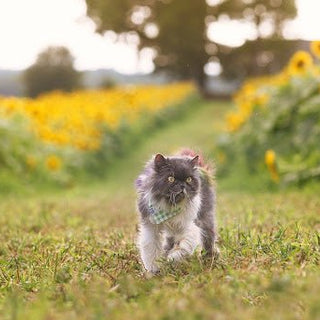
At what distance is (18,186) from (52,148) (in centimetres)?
198

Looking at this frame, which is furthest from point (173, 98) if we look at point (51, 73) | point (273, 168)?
point (273, 168)

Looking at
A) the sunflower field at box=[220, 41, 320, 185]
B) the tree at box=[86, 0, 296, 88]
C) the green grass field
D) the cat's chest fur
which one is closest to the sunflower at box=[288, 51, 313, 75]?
the sunflower field at box=[220, 41, 320, 185]

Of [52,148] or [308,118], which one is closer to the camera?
[308,118]

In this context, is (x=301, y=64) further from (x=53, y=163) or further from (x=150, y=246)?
(x=150, y=246)

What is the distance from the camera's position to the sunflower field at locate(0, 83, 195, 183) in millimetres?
11859

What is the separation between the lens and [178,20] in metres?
37.3

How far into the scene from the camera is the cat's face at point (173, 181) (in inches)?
158

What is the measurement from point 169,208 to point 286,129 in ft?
23.7

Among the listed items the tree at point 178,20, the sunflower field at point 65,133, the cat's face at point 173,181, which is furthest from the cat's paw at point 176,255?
the tree at point 178,20

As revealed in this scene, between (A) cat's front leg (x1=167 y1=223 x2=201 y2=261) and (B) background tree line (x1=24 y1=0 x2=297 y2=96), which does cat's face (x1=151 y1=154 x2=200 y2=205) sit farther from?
(B) background tree line (x1=24 y1=0 x2=297 y2=96)

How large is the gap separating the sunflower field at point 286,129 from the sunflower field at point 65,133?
307cm

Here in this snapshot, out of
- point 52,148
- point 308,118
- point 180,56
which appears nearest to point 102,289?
point 308,118

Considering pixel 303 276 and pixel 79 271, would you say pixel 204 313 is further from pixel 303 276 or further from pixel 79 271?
pixel 79 271

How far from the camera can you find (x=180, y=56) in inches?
1538
